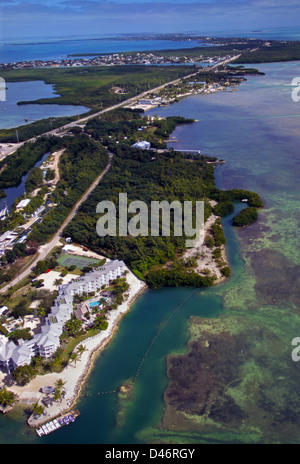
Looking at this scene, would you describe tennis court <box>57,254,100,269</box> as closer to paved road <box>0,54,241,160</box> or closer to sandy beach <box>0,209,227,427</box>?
sandy beach <box>0,209,227,427</box>

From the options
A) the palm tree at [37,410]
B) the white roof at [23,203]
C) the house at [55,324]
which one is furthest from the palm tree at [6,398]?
the white roof at [23,203]

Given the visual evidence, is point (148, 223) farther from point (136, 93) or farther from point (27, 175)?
point (136, 93)

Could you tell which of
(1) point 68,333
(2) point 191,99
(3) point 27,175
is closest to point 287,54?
(2) point 191,99

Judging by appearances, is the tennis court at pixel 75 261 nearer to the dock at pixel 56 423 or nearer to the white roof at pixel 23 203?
the white roof at pixel 23 203

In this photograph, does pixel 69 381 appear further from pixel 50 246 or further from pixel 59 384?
pixel 50 246

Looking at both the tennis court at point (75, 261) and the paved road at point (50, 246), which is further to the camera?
the tennis court at point (75, 261)

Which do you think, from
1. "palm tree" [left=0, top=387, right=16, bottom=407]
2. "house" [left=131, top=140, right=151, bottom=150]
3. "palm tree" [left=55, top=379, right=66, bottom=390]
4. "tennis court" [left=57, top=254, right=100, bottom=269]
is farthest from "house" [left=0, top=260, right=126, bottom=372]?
"house" [left=131, top=140, right=151, bottom=150]
